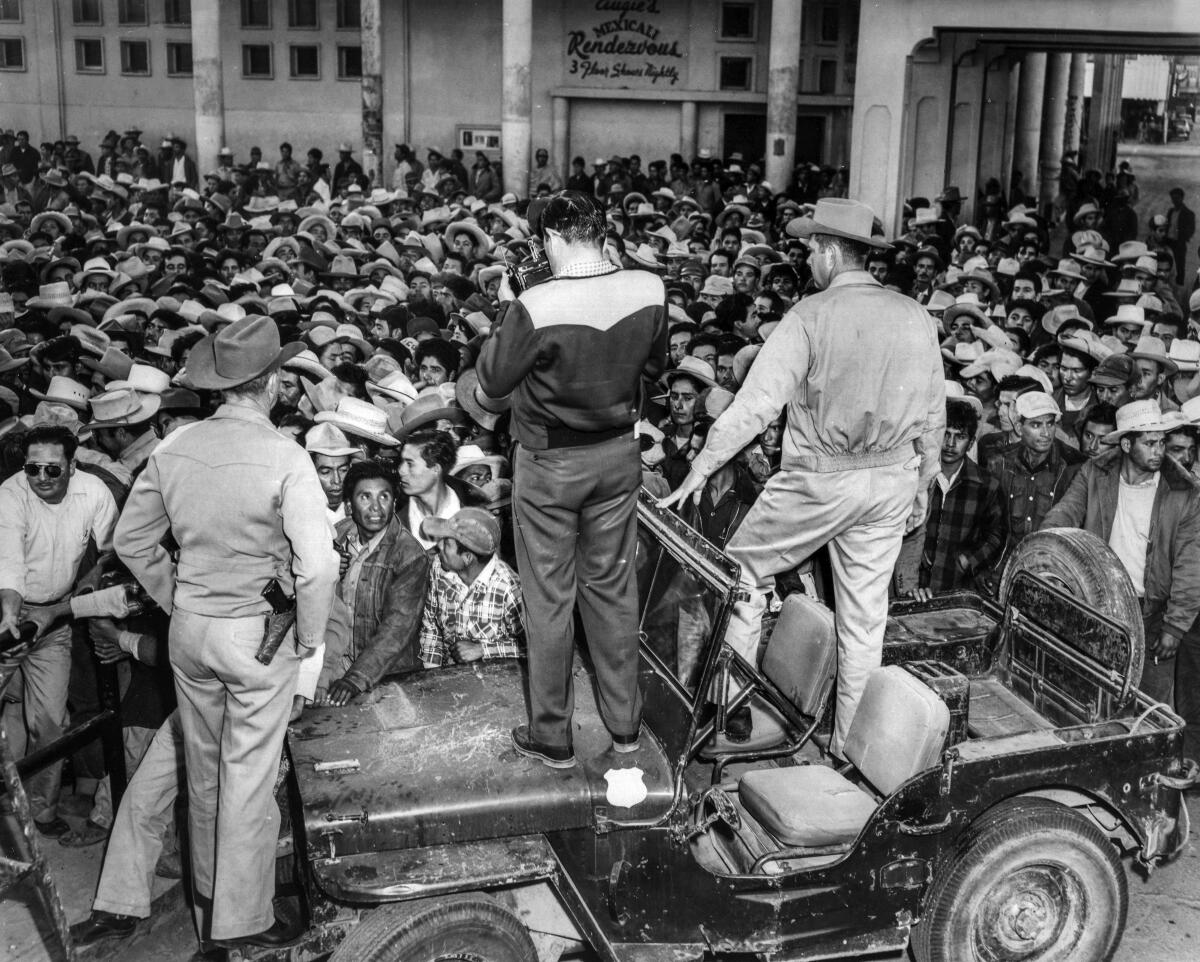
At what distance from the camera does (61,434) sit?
673cm

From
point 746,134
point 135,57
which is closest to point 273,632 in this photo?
point 746,134

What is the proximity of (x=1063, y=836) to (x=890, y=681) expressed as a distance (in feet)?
2.67

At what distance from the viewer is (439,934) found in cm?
430

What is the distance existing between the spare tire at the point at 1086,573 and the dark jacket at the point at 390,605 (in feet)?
8.58

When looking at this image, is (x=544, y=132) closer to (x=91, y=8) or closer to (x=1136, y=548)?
(x=91, y=8)

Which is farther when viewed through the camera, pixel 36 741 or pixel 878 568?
pixel 36 741

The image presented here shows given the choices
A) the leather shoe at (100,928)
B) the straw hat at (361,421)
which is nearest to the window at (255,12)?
the straw hat at (361,421)

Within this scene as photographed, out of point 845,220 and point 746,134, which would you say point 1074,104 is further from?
point 845,220

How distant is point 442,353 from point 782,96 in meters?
16.7

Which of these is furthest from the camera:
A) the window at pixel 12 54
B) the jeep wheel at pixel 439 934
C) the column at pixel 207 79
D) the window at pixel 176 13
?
the window at pixel 12 54

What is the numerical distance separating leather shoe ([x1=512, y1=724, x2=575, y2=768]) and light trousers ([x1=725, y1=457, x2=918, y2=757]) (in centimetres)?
117

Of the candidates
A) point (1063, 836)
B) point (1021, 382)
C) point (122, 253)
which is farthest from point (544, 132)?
point (1063, 836)

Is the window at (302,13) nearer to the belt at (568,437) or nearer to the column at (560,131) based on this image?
the column at (560,131)

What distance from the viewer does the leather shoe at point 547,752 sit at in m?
4.57
